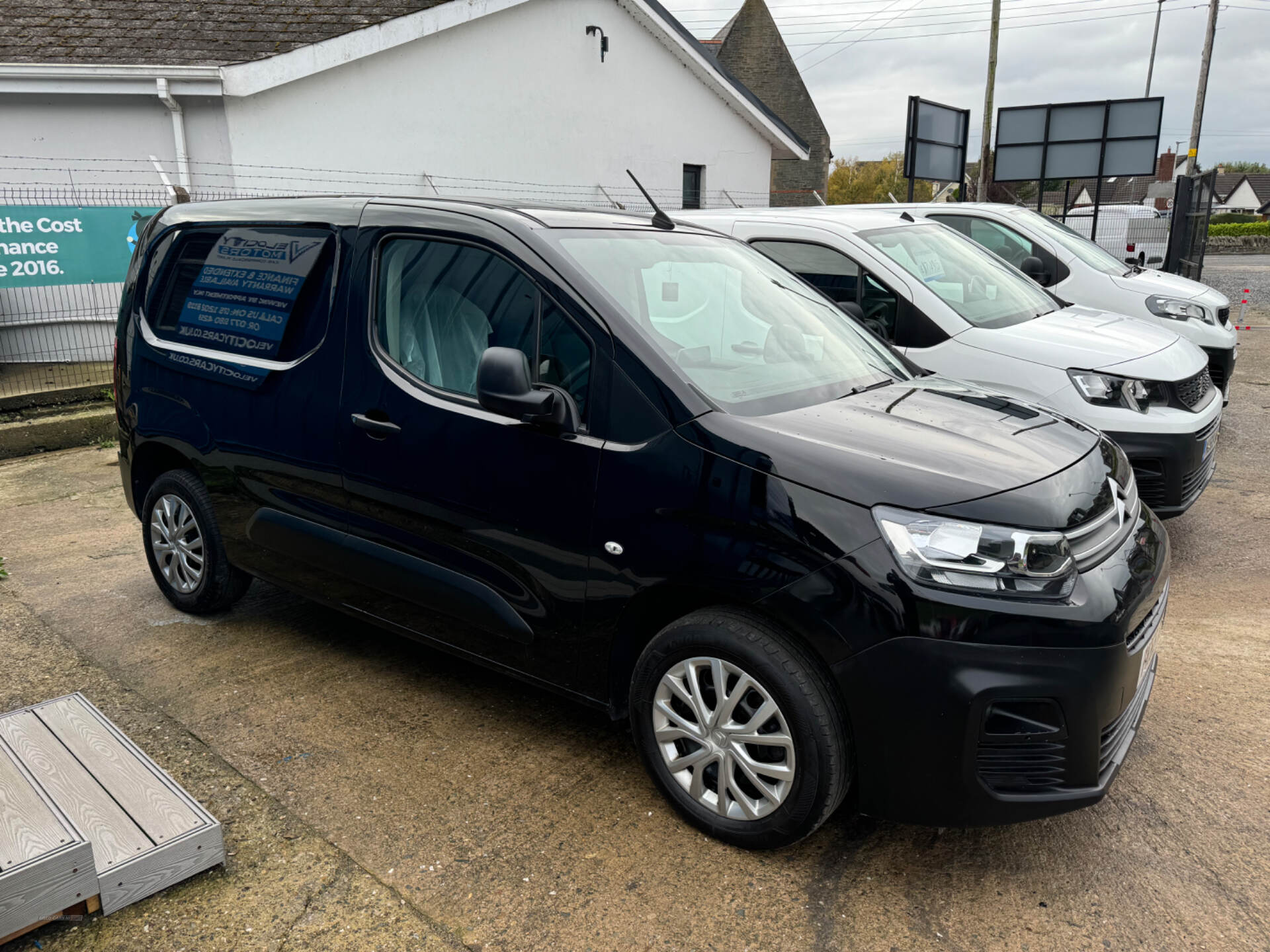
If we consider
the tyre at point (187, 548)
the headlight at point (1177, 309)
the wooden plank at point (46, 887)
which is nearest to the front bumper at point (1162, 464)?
the headlight at point (1177, 309)

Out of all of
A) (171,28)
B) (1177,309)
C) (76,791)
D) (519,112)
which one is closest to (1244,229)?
(519,112)

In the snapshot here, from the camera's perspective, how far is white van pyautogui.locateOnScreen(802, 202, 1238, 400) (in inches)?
305

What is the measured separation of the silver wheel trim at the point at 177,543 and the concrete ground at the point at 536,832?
0.25 meters

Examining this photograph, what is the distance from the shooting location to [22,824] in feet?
8.64

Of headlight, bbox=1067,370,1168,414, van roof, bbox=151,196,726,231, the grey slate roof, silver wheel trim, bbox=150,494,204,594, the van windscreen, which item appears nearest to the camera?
the van windscreen

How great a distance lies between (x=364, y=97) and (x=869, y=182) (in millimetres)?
51551

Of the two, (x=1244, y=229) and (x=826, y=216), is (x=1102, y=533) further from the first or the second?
(x=1244, y=229)

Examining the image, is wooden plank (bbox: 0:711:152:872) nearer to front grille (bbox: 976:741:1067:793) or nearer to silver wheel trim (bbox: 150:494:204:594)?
silver wheel trim (bbox: 150:494:204:594)

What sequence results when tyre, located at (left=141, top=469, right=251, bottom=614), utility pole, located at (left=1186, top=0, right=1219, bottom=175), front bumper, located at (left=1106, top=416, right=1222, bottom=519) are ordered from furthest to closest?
utility pole, located at (left=1186, top=0, right=1219, bottom=175)
front bumper, located at (left=1106, top=416, right=1222, bottom=519)
tyre, located at (left=141, top=469, right=251, bottom=614)

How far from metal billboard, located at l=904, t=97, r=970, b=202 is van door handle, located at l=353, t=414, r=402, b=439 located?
12.8 m

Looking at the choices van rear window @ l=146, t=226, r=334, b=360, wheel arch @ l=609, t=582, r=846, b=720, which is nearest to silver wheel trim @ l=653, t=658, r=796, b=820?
wheel arch @ l=609, t=582, r=846, b=720

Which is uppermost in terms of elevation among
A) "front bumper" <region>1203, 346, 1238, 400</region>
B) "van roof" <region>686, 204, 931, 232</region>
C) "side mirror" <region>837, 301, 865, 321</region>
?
"van roof" <region>686, 204, 931, 232</region>

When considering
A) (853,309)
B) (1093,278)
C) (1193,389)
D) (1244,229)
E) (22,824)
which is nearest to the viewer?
(22,824)

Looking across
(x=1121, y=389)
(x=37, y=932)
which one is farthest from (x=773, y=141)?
(x=37, y=932)
